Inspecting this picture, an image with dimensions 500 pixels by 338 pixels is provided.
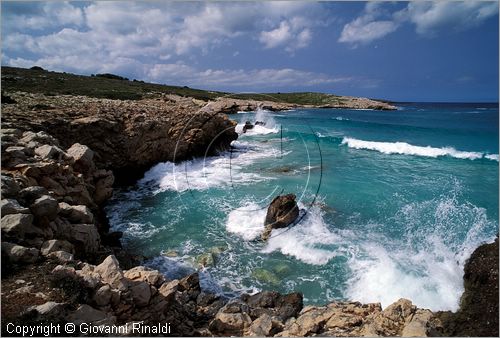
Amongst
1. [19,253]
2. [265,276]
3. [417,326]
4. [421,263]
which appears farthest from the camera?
[421,263]

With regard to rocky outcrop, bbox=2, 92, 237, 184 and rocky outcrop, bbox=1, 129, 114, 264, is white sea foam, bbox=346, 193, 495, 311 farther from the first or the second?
rocky outcrop, bbox=2, 92, 237, 184

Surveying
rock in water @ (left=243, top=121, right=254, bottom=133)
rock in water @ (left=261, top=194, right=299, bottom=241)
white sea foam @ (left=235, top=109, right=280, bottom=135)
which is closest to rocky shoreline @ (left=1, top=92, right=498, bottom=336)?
rock in water @ (left=261, top=194, right=299, bottom=241)

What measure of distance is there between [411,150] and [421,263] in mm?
29274

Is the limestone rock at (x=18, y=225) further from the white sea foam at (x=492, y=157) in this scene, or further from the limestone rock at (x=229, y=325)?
the white sea foam at (x=492, y=157)

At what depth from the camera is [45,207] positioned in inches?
418

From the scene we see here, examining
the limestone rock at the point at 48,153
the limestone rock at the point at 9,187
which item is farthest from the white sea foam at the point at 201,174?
the limestone rock at the point at 9,187

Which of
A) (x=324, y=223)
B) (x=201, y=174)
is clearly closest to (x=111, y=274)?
(x=324, y=223)

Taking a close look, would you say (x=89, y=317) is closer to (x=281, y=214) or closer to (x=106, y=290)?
(x=106, y=290)

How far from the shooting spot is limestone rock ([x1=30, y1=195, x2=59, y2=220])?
1052 centimetres

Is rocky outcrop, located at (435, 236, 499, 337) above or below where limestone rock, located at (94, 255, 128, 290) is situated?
below

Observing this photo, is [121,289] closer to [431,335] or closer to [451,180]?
[431,335]

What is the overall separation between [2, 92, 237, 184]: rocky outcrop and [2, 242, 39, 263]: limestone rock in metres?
7.62

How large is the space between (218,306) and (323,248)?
21.2 ft

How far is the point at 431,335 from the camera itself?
8312 mm
